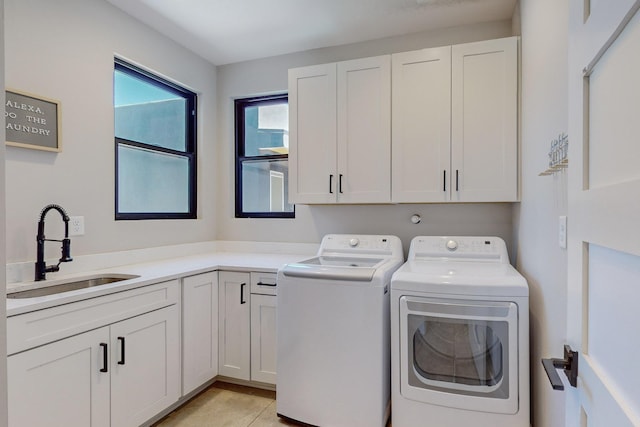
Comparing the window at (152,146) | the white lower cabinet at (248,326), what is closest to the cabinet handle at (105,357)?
the white lower cabinet at (248,326)

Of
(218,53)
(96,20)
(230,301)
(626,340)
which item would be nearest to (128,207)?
(230,301)

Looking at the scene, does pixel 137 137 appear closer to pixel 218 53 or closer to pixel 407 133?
pixel 218 53

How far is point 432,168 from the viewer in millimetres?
2426

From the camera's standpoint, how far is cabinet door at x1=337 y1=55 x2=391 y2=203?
2516 millimetres

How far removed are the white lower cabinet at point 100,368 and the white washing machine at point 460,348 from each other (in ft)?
4.31

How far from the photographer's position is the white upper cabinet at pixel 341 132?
8.30 feet

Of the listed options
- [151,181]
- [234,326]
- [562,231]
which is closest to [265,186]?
[151,181]

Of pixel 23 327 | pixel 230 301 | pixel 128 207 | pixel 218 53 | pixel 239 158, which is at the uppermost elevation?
pixel 218 53

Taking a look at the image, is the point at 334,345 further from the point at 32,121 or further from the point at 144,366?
the point at 32,121

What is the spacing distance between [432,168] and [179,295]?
1.82 metres

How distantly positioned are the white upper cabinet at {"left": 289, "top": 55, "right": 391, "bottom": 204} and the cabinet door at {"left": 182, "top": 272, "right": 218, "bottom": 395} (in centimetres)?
90

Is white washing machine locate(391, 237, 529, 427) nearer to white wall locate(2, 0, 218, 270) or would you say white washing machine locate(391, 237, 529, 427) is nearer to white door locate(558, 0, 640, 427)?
white door locate(558, 0, 640, 427)

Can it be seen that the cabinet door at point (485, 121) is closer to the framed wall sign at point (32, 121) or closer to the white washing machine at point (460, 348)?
the white washing machine at point (460, 348)

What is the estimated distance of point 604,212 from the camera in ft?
2.18
